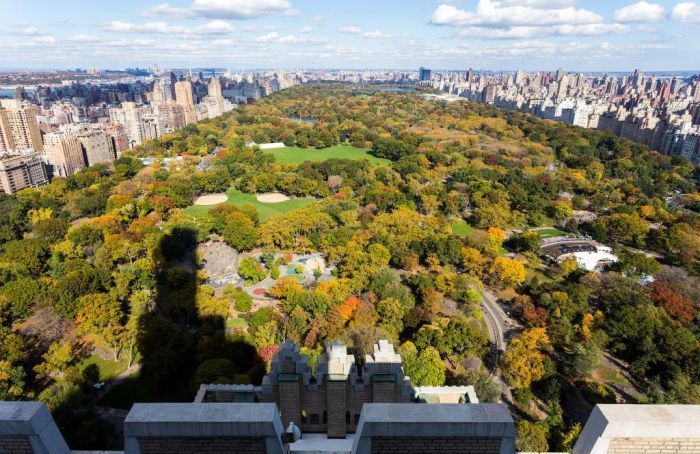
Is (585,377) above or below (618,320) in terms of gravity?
below

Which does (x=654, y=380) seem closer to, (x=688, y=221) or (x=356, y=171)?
(x=688, y=221)

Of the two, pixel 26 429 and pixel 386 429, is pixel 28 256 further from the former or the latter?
pixel 386 429

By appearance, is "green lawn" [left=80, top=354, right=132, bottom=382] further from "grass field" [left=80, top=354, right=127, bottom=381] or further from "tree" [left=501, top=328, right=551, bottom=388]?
"tree" [left=501, top=328, right=551, bottom=388]

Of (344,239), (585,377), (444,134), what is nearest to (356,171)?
(344,239)

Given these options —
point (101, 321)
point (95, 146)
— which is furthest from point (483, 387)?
point (95, 146)

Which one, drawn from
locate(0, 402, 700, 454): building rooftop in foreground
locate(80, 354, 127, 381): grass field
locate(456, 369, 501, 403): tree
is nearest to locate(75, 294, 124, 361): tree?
locate(80, 354, 127, 381): grass field

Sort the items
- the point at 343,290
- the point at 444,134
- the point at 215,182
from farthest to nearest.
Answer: the point at 444,134, the point at 215,182, the point at 343,290
